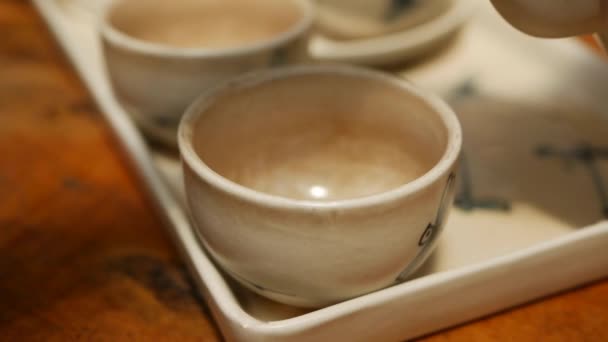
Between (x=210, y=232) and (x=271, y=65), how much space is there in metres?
0.18

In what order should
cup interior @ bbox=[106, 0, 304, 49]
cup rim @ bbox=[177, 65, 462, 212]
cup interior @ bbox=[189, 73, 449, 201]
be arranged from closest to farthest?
cup rim @ bbox=[177, 65, 462, 212] < cup interior @ bbox=[189, 73, 449, 201] < cup interior @ bbox=[106, 0, 304, 49]

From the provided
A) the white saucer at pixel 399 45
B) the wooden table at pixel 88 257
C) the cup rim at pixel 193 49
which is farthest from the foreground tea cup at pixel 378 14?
the wooden table at pixel 88 257

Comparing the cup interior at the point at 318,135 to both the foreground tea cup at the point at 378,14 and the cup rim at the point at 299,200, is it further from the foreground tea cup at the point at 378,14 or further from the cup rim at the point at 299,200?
the foreground tea cup at the point at 378,14

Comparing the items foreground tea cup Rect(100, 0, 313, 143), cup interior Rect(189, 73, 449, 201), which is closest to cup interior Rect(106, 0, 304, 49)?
foreground tea cup Rect(100, 0, 313, 143)

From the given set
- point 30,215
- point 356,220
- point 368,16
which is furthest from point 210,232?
point 368,16

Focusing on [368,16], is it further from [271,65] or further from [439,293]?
[439,293]

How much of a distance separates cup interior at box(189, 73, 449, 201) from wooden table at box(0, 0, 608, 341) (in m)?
0.09

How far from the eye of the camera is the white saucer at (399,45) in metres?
0.64

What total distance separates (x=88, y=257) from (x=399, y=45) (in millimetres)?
338

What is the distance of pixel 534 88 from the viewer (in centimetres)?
62

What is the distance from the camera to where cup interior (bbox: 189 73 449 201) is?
1.51 feet

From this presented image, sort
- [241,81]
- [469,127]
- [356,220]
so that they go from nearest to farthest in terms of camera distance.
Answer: [356,220] < [241,81] < [469,127]

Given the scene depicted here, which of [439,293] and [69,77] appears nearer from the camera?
[439,293]

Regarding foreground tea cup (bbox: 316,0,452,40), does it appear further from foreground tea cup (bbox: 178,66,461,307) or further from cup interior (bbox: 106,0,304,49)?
foreground tea cup (bbox: 178,66,461,307)
